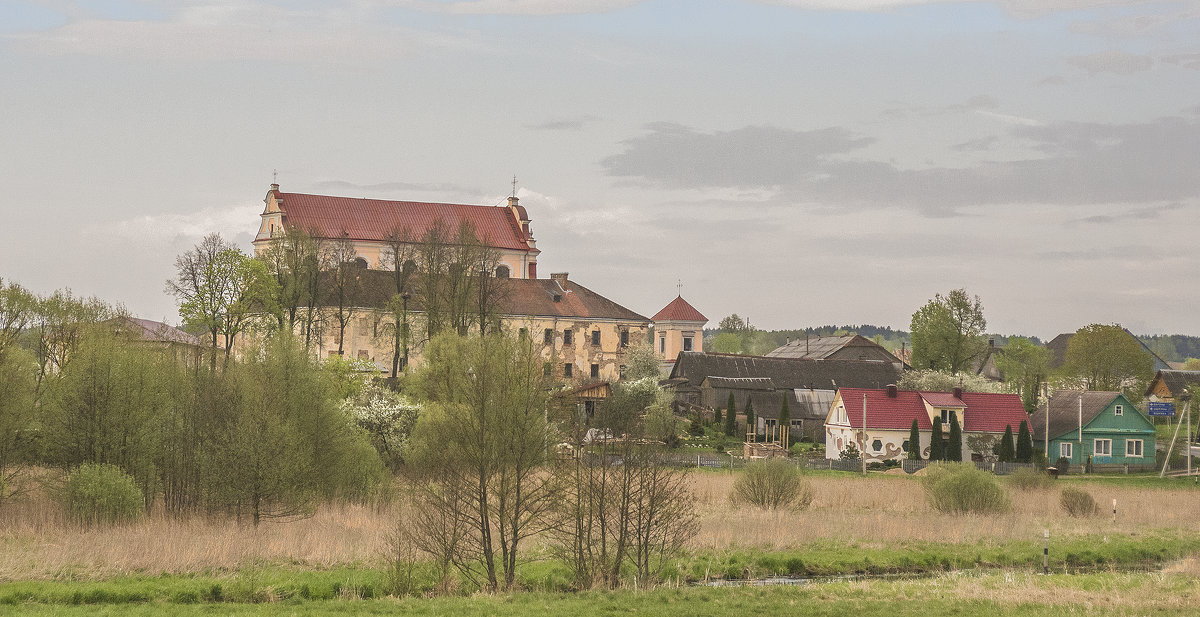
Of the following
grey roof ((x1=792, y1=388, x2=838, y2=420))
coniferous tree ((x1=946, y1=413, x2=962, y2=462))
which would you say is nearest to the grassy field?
coniferous tree ((x1=946, y1=413, x2=962, y2=462))

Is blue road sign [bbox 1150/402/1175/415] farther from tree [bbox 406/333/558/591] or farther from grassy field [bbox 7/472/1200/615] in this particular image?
tree [bbox 406/333/558/591]

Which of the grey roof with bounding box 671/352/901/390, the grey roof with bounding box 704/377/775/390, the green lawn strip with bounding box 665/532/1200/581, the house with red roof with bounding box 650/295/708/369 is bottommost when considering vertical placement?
the green lawn strip with bounding box 665/532/1200/581

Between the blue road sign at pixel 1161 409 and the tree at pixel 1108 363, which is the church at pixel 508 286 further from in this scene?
the blue road sign at pixel 1161 409

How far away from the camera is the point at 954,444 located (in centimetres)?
4797

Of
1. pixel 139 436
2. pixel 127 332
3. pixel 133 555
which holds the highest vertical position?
pixel 127 332

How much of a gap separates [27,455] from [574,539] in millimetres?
14658

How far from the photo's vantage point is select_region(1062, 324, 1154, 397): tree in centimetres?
7238

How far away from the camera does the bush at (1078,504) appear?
32.3m

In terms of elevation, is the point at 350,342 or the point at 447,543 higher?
the point at 350,342

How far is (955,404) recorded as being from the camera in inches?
1992

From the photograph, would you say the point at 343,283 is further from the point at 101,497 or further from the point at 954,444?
the point at 101,497

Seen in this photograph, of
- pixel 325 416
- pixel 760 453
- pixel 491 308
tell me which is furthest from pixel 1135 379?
pixel 325 416

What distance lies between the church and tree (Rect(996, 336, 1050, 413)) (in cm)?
2090

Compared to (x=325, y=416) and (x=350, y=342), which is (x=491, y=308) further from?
(x=325, y=416)
